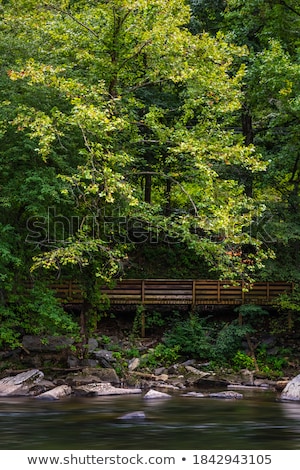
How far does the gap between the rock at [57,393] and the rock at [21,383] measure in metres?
0.71

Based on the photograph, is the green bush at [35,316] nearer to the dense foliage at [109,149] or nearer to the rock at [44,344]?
the dense foliage at [109,149]

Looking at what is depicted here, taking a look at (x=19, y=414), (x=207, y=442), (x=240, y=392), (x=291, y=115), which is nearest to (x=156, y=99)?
(x=291, y=115)

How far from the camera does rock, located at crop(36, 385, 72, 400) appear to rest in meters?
18.2

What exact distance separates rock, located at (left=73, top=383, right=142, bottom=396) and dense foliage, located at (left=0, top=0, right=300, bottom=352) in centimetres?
160

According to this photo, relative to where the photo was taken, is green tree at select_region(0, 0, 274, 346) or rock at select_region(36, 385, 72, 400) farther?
green tree at select_region(0, 0, 274, 346)

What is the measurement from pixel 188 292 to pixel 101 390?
26.9ft

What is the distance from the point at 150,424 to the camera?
46.5 ft

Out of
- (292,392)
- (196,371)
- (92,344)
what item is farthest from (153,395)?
(92,344)

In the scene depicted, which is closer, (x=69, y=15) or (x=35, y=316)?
(x=35, y=316)

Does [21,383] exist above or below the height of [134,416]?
below

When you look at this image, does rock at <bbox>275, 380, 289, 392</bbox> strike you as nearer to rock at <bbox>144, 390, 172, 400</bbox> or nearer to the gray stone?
rock at <bbox>144, 390, 172, 400</bbox>

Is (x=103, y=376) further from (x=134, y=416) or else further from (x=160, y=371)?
(x=134, y=416)

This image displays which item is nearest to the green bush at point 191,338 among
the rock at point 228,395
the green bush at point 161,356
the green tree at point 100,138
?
the green bush at point 161,356

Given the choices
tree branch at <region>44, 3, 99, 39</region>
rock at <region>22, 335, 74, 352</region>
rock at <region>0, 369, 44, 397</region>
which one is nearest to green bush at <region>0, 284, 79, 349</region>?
rock at <region>0, 369, 44, 397</region>
